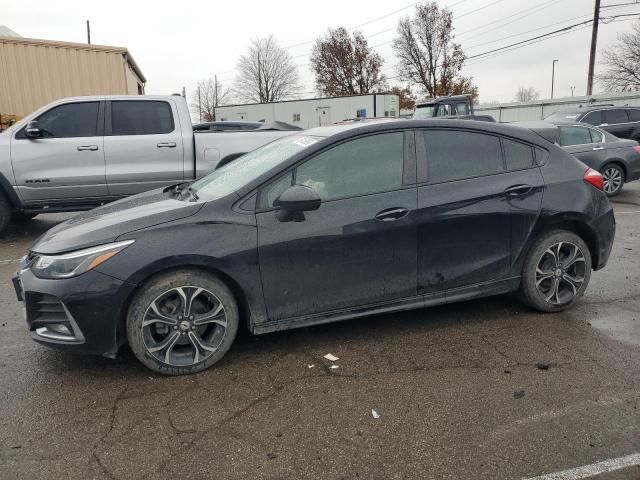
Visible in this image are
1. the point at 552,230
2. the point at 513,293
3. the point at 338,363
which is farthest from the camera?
the point at 513,293

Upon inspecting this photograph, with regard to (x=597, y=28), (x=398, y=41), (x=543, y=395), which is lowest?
(x=543, y=395)

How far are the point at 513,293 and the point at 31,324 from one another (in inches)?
144

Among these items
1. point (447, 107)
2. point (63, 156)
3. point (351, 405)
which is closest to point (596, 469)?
point (351, 405)

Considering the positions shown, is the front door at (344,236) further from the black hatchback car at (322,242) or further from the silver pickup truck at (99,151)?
the silver pickup truck at (99,151)

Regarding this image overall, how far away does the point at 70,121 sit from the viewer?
741 centimetres

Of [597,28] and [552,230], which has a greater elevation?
[597,28]

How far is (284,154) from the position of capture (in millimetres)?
3799

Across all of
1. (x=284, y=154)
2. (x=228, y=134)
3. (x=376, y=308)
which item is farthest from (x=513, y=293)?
(x=228, y=134)

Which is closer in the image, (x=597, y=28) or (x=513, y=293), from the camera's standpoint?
(x=513, y=293)

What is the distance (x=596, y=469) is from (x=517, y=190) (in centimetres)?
219

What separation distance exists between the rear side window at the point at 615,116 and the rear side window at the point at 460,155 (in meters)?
14.0

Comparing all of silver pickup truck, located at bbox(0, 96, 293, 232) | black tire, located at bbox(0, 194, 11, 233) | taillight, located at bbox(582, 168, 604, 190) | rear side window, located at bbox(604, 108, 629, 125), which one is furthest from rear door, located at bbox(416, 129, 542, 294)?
rear side window, located at bbox(604, 108, 629, 125)

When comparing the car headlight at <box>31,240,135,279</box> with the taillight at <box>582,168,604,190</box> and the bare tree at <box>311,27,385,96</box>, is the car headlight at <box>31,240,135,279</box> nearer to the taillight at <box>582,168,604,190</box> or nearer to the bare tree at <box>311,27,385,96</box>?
the taillight at <box>582,168,604,190</box>

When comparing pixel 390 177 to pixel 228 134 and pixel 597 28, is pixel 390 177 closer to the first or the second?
pixel 228 134
